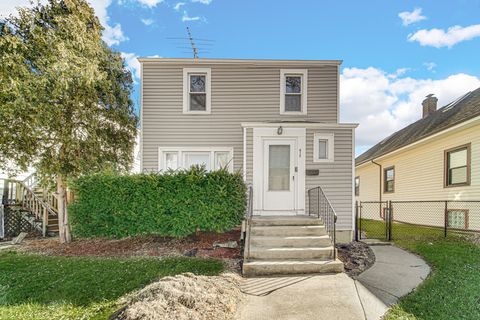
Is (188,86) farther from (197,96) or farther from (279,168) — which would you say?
(279,168)

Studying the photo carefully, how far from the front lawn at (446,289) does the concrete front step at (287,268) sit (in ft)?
4.13

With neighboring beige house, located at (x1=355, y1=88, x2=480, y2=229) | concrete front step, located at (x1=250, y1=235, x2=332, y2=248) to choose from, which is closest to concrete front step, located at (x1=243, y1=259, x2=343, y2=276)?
concrete front step, located at (x1=250, y1=235, x2=332, y2=248)

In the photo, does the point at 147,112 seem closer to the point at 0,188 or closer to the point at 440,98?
the point at 0,188

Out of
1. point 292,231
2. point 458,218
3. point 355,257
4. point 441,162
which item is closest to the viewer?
point 292,231

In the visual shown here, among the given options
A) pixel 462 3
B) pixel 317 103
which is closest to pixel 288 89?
pixel 317 103

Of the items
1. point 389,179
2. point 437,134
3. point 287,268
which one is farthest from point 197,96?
point 389,179

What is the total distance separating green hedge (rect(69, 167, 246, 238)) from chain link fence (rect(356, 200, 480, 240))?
418cm

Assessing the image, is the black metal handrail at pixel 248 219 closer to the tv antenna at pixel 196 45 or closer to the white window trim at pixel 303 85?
the white window trim at pixel 303 85

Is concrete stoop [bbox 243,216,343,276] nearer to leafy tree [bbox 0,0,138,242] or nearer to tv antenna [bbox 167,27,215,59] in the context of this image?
leafy tree [bbox 0,0,138,242]

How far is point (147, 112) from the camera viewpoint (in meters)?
8.74

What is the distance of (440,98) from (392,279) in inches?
591

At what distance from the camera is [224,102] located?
8797 mm

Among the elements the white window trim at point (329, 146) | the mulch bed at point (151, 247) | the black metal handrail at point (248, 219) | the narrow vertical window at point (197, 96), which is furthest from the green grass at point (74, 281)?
the narrow vertical window at point (197, 96)

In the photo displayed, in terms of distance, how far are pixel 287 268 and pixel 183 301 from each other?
2.22 metres
